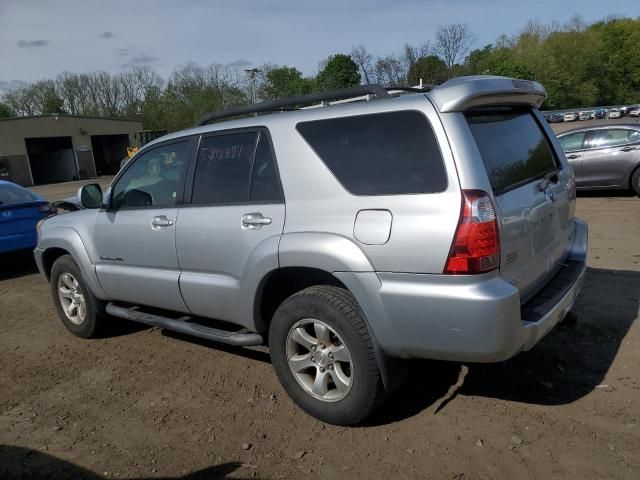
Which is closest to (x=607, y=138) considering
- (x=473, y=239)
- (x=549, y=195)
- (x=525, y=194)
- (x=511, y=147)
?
(x=549, y=195)

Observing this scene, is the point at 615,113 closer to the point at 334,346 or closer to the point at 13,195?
the point at 13,195

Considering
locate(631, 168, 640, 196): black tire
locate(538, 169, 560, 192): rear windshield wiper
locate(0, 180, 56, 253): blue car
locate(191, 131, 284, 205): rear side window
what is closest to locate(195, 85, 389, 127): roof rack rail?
locate(191, 131, 284, 205): rear side window

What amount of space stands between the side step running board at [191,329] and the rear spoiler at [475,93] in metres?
1.98

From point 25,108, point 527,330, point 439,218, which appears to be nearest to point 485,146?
point 439,218

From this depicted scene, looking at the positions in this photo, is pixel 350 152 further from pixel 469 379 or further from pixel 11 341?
pixel 11 341

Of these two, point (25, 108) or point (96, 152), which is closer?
point (96, 152)

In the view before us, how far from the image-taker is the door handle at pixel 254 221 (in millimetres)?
3502

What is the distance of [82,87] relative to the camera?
7075cm

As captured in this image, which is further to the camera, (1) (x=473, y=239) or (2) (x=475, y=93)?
(2) (x=475, y=93)

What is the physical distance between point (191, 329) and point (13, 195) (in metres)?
6.19

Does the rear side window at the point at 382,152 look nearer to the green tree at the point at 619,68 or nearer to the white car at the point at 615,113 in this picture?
the white car at the point at 615,113

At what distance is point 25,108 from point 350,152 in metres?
76.9

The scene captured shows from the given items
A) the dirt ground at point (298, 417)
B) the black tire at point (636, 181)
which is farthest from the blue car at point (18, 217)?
the black tire at point (636, 181)

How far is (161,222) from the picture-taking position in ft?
13.7
